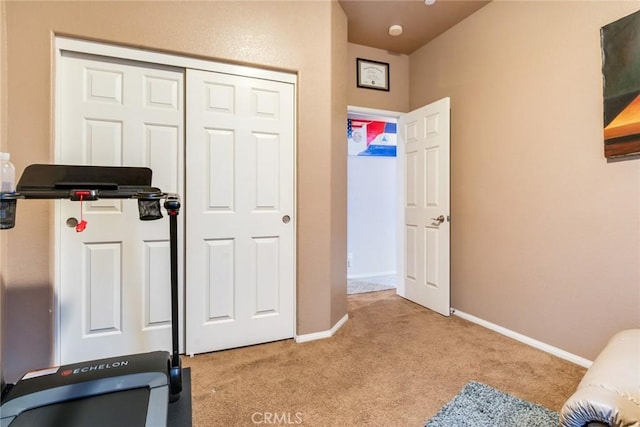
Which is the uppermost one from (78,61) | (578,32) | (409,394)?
(578,32)

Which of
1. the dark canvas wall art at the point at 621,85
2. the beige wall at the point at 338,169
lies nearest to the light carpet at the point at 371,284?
the beige wall at the point at 338,169

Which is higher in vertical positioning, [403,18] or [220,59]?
[403,18]

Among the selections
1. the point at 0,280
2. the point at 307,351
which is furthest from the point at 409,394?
the point at 0,280

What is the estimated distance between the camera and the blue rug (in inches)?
58.9

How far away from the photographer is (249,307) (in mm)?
2354

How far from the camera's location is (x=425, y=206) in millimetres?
3221

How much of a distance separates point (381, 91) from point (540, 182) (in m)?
1.87

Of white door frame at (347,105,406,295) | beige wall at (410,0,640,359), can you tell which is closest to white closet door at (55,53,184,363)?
white door frame at (347,105,406,295)

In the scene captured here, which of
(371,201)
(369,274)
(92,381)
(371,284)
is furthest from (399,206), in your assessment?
(92,381)

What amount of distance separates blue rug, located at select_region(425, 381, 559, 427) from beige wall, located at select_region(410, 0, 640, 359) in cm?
80

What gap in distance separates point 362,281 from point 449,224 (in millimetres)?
1780

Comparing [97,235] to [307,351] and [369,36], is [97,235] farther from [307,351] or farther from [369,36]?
[369,36]

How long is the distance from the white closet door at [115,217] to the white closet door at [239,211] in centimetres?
15

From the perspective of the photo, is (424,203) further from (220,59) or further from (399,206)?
(220,59)
